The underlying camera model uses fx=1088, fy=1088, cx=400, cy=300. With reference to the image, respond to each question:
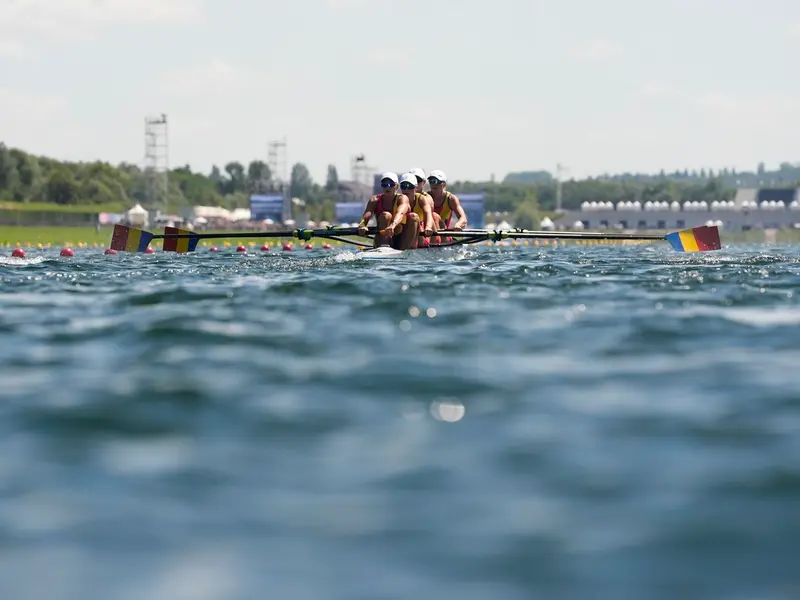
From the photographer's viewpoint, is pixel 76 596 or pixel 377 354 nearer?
pixel 76 596

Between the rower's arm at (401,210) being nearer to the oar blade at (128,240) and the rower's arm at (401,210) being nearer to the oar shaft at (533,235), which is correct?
the oar shaft at (533,235)

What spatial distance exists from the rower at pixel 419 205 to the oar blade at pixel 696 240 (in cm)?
709

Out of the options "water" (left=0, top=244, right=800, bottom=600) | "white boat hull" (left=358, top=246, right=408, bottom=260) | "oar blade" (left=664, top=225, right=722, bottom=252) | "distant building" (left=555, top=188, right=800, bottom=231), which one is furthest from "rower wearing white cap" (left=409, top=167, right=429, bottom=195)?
"distant building" (left=555, top=188, right=800, bottom=231)

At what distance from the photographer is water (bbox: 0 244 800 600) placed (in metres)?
4.45

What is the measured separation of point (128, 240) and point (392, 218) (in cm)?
849

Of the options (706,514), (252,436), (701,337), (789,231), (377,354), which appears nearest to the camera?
(706,514)

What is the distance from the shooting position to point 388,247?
24.4m

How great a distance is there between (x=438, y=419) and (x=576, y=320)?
5.25 metres

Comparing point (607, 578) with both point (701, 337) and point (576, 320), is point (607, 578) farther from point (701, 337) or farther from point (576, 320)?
point (576, 320)

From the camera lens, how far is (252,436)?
6.45m

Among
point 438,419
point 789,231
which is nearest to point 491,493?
point 438,419

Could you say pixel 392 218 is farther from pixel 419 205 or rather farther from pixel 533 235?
pixel 533 235

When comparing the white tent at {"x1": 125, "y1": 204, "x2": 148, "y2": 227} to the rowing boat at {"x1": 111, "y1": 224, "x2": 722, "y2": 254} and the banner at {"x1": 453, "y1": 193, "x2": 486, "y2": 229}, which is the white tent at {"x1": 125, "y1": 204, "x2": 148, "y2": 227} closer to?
the banner at {"x1": 453, "y1": 193, "x2": 486, "y2": 229}

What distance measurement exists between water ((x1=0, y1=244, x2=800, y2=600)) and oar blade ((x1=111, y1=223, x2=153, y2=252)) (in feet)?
57.1
